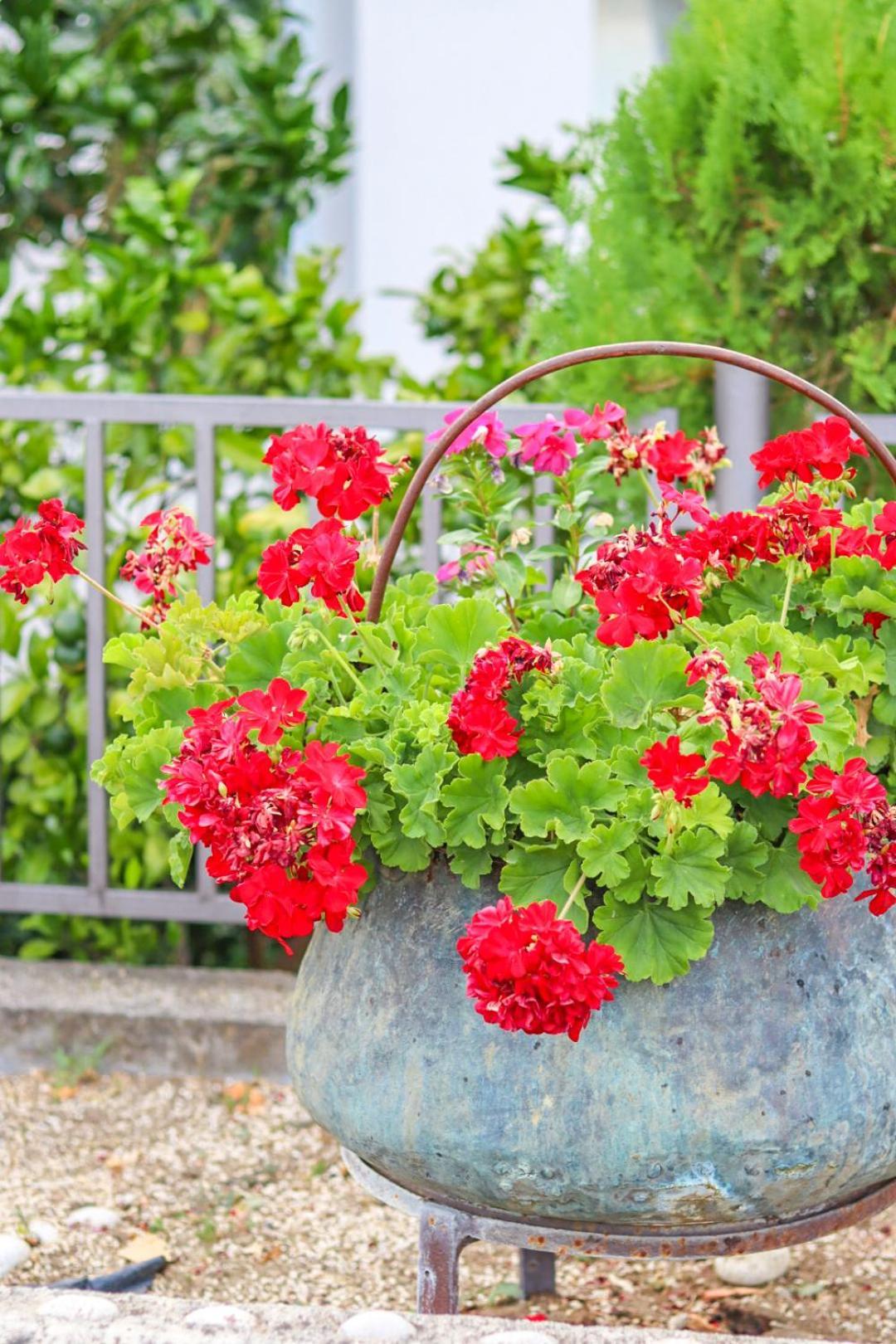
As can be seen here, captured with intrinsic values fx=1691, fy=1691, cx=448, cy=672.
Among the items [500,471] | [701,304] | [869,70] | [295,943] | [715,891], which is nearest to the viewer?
[715,891]

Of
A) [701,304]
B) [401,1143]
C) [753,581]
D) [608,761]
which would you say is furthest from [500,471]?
[701,304]

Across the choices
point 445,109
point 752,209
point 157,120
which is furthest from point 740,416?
point 445,109

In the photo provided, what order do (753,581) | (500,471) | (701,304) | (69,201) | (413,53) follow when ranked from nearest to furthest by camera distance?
(753,581), (500,471), (701,304), (69,201), (413,53)

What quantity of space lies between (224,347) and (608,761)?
7.07 ft

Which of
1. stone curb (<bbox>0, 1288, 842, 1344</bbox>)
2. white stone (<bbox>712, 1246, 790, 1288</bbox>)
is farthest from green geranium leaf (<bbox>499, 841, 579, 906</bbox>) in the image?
white stone (<bbox>712, 1246, 790, 1288</bbox>)

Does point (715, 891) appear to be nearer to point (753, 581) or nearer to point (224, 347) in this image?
point (753, 581)

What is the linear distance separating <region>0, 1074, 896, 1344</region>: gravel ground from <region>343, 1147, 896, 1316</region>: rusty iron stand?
67 cm

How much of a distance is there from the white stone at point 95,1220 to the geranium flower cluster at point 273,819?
115 centimetres

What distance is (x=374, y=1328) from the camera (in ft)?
4.15

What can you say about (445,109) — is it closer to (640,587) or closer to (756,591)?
(756,591)

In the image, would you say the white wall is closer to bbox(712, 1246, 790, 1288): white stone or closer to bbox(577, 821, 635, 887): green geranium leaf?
bbox(712, 1246, 790, 1288): white stone

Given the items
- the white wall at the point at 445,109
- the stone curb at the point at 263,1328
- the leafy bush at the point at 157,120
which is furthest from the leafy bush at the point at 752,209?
the white wall at the point at 445,109

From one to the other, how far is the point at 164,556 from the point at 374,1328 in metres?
0.69

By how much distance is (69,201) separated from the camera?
423cm
